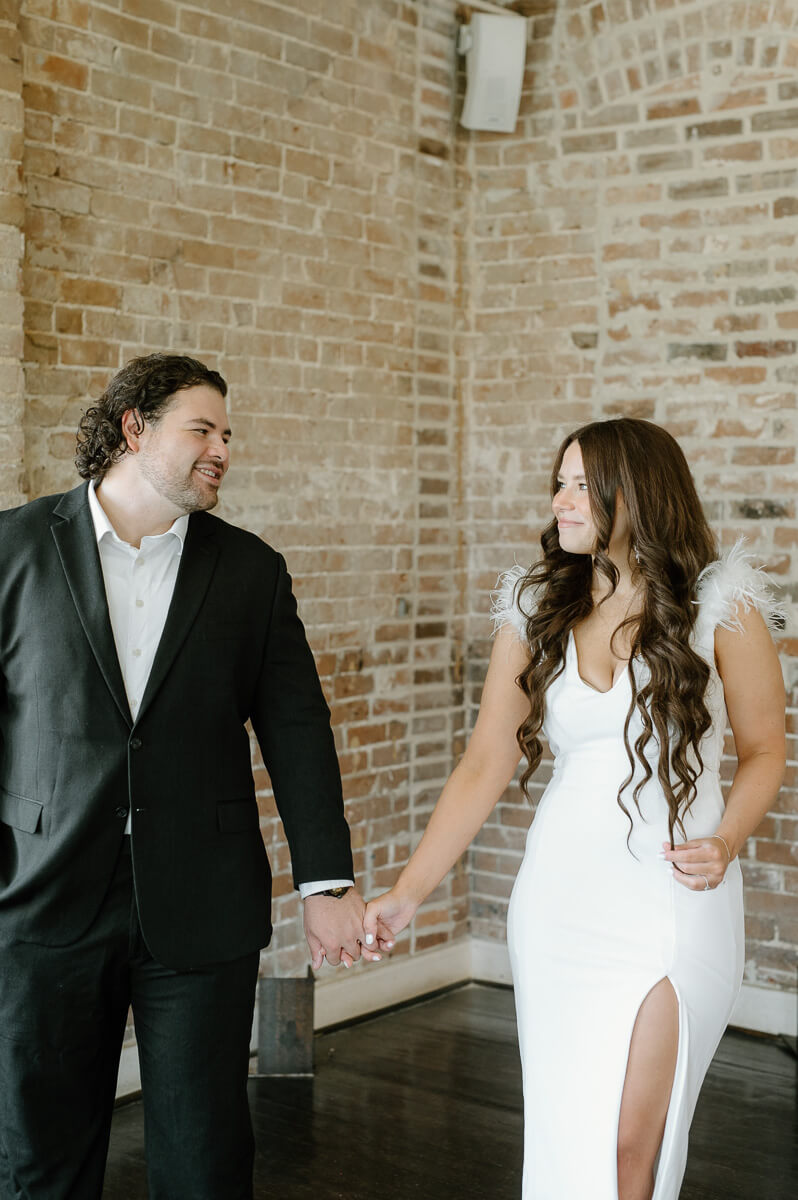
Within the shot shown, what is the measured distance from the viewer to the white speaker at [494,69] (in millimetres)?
4801

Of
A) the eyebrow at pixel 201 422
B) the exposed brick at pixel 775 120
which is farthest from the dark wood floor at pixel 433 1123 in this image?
the exposed brick at pixel 775 120

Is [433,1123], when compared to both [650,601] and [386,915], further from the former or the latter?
[650,601]

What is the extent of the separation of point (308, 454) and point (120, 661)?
6.57 ft

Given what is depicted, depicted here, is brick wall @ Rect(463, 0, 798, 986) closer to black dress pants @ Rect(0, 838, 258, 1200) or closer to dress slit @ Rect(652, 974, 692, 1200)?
dress slit @ Rect(652, 974, 692, 1200)

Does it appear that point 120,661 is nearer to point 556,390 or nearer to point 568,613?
point 568,613

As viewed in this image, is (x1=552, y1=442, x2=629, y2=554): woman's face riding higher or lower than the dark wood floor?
higher

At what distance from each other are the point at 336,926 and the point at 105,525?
94 cm

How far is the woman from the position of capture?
2504mm

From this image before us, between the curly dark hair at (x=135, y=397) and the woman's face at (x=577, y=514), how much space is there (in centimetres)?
73

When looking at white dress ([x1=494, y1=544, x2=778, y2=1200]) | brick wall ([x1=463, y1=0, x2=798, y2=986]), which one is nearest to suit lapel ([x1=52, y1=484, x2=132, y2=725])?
white dress ([x1=494, y1=544, x2=778, y2=1200])

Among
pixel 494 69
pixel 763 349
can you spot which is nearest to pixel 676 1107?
pixel 763 349


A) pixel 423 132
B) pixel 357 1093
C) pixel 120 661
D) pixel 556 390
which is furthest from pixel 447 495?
pixel 120 661

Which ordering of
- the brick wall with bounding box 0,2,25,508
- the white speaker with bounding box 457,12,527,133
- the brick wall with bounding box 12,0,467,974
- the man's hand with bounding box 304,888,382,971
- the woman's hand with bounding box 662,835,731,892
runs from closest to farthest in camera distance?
the woman's hand with bounding box 662,835,731,892, the man's hand with bounding box 304,888,382,971, the brick wall with bounding box 0,2,25,508, the brick wall with bounding box 12,0,467,974, the white speaker with bounding box 457,12,527,133

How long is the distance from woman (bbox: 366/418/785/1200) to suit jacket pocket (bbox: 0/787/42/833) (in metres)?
0.75
